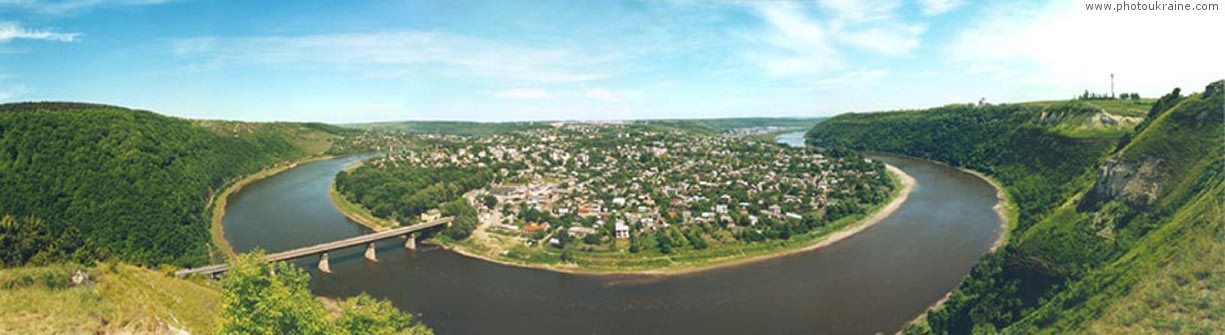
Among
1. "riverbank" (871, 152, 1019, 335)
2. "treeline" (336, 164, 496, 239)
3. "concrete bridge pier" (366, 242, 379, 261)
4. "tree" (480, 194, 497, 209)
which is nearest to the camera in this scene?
"riverbank" (871, 152, 1019, 335)

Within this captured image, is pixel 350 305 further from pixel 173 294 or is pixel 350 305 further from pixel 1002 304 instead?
pixel 1002 304

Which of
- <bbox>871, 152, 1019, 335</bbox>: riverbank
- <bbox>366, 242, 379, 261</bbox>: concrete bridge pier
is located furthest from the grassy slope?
<bbox>366, 242, 379, 261</bbox>: concrete bridge pier

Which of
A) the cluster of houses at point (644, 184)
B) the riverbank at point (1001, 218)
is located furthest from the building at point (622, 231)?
the riverbank at point (1001, 218)

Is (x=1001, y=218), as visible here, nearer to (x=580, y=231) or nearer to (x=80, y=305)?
(x=580, y=231)

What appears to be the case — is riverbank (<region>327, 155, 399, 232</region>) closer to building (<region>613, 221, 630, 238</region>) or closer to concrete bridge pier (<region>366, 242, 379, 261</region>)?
concrete bridge pier (<region>366, 242, 379, 261</region>)

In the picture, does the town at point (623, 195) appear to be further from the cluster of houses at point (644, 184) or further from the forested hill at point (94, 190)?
the forested hill at point (94, 190)

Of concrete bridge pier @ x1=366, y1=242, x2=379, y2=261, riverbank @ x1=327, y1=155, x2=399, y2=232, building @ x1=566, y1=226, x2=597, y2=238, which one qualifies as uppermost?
riverbank @ x1=327, y1=155, x2=399, y2=232

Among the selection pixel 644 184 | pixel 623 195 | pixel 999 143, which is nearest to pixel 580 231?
pixel 623 195
